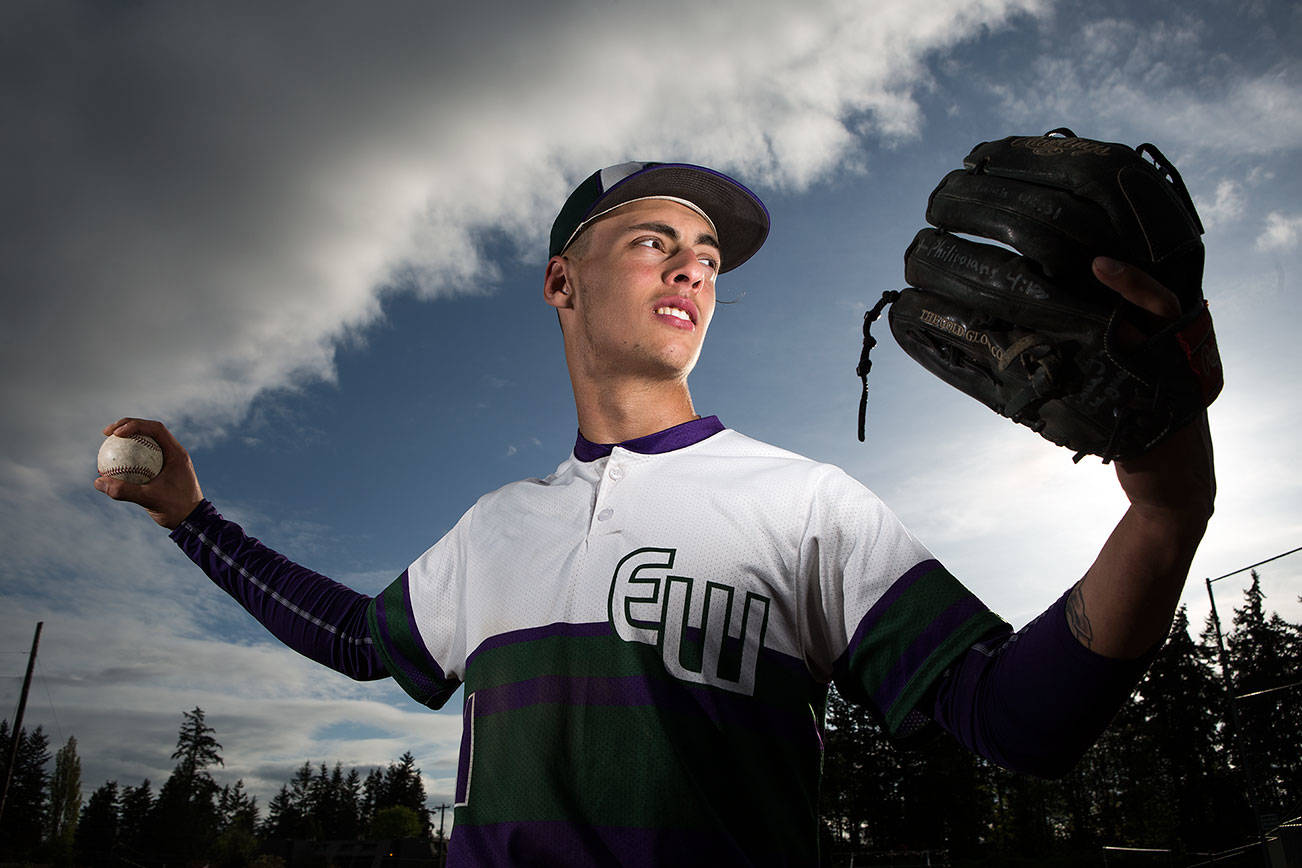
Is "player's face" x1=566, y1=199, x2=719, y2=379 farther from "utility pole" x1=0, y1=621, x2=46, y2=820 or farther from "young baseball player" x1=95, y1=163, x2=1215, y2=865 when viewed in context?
"utility pole" x1=0, y1=621, x2=46, y2=820

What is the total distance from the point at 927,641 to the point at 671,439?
1012mm

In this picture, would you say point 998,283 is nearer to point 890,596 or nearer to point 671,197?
point 890,596

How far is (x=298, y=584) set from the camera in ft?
10.1

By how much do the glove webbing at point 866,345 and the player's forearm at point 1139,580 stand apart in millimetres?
673

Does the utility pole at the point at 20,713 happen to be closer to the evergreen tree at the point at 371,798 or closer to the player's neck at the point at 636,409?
the player's neck at the point at 636,409

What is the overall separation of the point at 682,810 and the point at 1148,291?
4.63ft


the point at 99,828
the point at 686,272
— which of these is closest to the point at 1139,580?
the point at 686,272

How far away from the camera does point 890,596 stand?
192cm

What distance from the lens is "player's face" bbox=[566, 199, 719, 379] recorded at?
2740 mm

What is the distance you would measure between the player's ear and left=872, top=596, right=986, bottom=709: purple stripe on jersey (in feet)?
5.97

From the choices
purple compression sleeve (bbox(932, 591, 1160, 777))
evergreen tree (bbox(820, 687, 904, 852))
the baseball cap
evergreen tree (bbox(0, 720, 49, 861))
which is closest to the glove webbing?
purple compression sleeve (bbox(932, 591, 1160, 777))

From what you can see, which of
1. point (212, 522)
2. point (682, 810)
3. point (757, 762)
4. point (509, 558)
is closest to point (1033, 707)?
point (757, 762)

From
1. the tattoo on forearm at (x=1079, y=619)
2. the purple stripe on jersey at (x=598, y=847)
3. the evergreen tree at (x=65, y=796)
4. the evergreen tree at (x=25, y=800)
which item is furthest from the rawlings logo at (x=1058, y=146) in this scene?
the evergreen tree at (x=65, y=796)

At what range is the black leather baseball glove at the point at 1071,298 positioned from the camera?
4.63 feet
